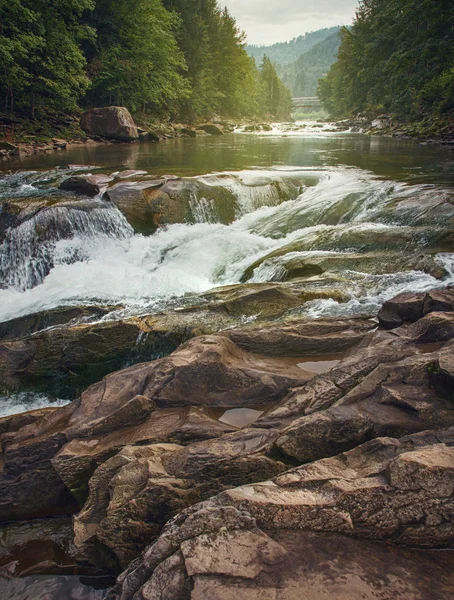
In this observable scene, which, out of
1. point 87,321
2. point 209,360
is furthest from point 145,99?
point 209,360

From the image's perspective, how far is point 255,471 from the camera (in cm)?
299

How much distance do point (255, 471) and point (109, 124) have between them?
29.2 m

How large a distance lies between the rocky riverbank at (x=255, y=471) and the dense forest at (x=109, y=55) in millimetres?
23576

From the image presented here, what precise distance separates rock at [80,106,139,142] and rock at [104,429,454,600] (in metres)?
29.2

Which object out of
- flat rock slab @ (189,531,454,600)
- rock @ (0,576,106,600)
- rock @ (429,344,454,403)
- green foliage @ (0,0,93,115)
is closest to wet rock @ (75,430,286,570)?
rock @ (0,576,106,600)

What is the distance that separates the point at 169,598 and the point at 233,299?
15.4ft

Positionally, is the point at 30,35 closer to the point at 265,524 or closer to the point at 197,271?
the point at 197,271

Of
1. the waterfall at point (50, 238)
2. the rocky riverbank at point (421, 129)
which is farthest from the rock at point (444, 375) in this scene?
the rocky riverbank at point (421, 129)

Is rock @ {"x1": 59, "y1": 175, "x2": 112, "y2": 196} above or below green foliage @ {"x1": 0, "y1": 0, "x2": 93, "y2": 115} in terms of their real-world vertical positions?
below

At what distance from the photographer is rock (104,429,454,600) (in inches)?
78.3

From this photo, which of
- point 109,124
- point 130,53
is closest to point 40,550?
point 109,124

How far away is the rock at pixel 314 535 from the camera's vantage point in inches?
78.3

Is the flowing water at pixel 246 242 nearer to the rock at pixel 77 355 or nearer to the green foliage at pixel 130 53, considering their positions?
the rock at pixel 77 355

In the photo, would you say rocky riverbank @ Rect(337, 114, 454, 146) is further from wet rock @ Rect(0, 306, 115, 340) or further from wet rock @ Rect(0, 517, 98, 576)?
wet rock @ Rect(0, 517, 98, 576)
